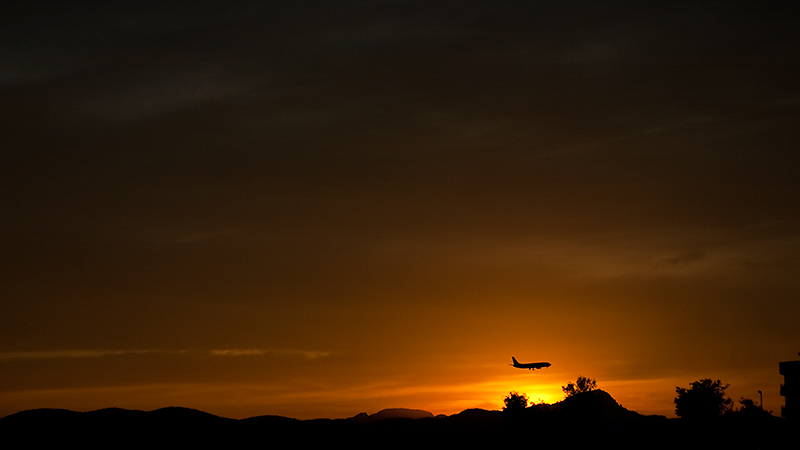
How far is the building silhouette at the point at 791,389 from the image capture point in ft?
557

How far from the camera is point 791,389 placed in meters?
173

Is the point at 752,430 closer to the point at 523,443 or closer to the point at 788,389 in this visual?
the point at 788,389

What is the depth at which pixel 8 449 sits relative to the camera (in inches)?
7849

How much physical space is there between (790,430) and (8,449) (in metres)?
177

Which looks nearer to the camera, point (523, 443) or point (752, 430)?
point (752, 430)

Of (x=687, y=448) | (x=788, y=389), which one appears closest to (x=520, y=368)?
(x=687, y=448)

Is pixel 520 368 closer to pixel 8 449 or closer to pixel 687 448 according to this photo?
pixel 687 448

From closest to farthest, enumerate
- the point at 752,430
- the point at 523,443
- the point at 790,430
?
the point at 790,430, the point at 752,430, the point at 523,443

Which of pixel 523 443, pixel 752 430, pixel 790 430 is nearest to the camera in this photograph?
pixel 790 430

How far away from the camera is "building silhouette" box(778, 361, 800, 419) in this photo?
6688 inches

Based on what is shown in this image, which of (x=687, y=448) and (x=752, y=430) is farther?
(x=752, y=430)

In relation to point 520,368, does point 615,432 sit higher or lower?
lower

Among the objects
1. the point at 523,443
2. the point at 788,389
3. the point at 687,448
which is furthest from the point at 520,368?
the point at 788,389

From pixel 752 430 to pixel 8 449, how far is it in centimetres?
17282
